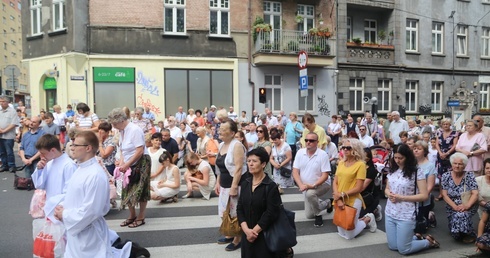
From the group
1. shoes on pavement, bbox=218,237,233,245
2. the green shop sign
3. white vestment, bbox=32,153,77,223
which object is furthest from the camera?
the green shop sign

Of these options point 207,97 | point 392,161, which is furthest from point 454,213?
point 207,97

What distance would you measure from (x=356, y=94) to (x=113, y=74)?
1403cm

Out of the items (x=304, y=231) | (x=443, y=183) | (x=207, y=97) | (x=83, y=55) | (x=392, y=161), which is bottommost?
(x=304, y=231)

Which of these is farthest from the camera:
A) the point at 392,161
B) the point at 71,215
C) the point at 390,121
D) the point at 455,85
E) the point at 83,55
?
the point at 455,85

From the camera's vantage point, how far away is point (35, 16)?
65.5 ft

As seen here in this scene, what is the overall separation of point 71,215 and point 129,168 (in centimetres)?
254

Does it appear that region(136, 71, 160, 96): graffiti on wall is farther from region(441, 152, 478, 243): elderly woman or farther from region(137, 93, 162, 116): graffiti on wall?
region(441, 152, 478, 243): elderly woman

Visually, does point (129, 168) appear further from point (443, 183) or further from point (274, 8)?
point (274, 8)

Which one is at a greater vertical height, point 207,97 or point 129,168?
point 207,97

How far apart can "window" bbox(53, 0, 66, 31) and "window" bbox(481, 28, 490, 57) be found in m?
27.7

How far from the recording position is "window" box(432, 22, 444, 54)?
24.9 m

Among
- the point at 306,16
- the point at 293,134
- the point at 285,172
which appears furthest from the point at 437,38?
the point at 285,172

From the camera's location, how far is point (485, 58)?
87.7 ft

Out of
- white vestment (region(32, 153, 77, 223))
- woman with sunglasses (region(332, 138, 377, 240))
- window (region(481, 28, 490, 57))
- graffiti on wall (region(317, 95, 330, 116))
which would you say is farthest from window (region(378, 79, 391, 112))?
white vestment (region(32, 153, 77, 223))
